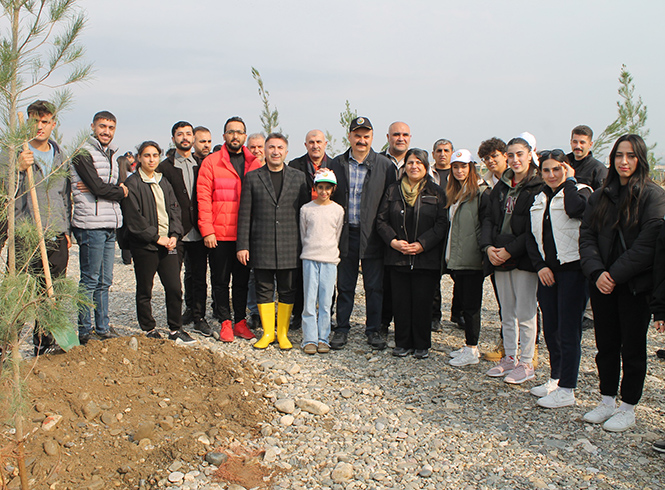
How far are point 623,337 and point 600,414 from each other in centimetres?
70

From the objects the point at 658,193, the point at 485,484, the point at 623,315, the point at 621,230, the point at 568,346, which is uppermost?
the point at 658,193

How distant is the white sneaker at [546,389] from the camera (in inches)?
188

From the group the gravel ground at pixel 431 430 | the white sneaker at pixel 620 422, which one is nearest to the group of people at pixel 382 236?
the white sneaker at pixel 620 422

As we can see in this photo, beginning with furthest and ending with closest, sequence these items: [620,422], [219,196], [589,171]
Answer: [589,171], [219,196], [620,422]

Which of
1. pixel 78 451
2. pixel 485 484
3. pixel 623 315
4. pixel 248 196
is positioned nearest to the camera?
pixel 485 484

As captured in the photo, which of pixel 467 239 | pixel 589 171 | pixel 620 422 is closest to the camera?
pixel 620 422

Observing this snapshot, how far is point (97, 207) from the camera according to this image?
552cm

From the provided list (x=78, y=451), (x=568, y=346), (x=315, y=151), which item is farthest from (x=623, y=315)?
(x=78, y=451)

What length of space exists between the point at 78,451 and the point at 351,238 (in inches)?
139

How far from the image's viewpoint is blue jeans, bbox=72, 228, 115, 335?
5.52m

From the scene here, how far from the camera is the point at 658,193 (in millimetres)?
3908

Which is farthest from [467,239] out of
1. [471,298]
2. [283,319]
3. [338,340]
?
[283,319]

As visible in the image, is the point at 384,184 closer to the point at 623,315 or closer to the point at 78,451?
the point at 623,315

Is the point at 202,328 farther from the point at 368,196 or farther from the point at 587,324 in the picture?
the point at 587,324
